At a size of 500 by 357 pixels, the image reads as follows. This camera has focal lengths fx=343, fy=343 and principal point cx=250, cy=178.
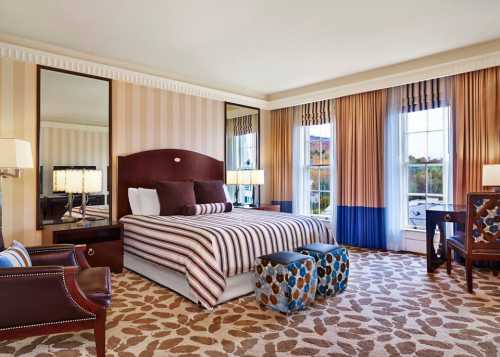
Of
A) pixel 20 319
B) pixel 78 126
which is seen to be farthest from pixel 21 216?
pixel 20 319

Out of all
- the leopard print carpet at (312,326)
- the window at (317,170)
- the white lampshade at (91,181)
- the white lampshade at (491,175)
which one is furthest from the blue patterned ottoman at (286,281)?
the window at (317,170)

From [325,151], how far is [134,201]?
326 centimetres

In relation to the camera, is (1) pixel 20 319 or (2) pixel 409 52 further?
(2) pixel 409 52

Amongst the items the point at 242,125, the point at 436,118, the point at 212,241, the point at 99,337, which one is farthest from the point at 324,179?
the point at 99,337

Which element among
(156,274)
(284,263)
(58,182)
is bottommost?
(156,274)

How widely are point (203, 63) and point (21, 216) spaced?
286cm

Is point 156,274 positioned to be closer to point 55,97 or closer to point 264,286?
point 264,286

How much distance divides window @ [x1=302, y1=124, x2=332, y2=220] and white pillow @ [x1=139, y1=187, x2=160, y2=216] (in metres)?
2.82

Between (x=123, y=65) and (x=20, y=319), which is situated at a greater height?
(x=123, y=65)

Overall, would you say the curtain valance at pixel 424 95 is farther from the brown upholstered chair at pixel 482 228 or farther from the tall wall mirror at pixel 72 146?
the tall wall mirror at pixel 72 146

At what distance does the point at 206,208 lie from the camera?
4.37 m

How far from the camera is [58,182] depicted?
3832 millimetres

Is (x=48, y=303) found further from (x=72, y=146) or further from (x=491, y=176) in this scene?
(x=491, y=176)

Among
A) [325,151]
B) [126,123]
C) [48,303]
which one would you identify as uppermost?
[126,123]
